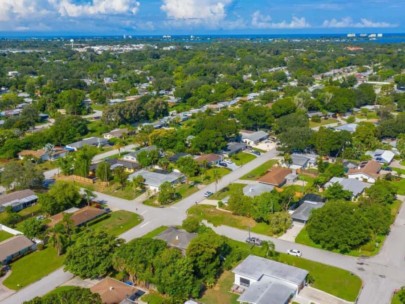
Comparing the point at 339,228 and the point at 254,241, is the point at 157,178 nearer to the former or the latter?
the point at 254,241

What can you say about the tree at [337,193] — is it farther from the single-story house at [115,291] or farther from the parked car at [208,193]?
the single-story house at [115,291]

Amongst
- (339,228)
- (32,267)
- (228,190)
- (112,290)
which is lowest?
(32,267)

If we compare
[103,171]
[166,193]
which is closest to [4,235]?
[103,171]

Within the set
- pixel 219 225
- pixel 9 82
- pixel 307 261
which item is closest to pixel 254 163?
pixel 219 225

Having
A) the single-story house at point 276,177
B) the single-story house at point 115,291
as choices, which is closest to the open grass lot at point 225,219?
the single-story house at point 276,177

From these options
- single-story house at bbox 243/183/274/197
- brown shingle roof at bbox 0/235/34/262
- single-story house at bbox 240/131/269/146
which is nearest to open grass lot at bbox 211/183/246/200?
single-story house at bbox 243/183/274/197

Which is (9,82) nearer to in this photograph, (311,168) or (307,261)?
(311,168)

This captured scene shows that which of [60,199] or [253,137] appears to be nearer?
[60,199]

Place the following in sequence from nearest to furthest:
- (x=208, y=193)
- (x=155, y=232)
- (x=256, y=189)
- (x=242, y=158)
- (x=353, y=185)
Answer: (x=155, y=232), (x=256, y=189), (x=353, y=185), (x=208, y=193), (x=242, y=158)
